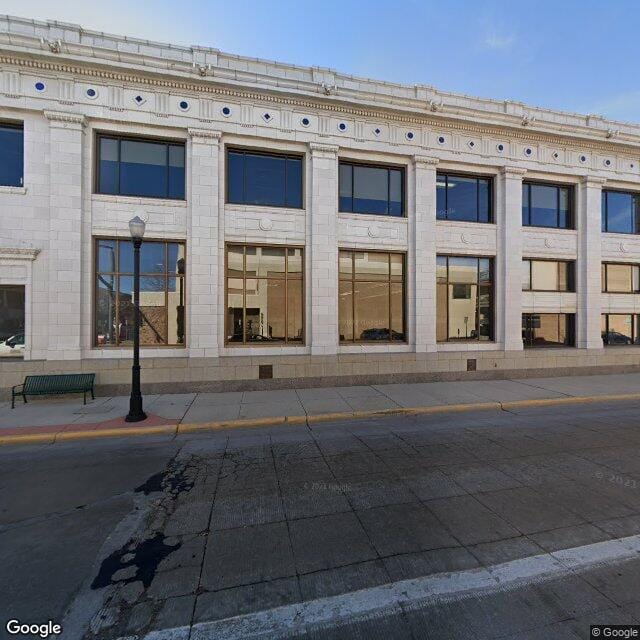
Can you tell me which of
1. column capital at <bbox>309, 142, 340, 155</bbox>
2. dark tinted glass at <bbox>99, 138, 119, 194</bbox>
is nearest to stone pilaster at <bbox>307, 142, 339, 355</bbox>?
column capital at <bbox>309, 142, 340, 155</bbox>

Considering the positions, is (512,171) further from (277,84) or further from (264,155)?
(264,155)

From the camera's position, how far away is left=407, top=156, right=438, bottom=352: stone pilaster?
532 inches

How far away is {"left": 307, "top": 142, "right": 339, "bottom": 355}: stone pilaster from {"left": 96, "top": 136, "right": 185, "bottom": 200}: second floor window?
4.69 meters

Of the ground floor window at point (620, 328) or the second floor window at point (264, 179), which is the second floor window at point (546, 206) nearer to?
the ground floor window at point (620, 328)

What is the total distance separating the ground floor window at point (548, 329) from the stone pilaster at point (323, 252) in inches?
337

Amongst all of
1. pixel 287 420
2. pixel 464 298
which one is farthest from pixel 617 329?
pixel 287 420

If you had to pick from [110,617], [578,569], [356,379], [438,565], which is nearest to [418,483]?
[438,565]

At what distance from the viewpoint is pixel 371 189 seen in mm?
13695

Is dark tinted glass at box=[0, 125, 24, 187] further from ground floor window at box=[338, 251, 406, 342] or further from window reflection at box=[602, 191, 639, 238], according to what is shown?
window reflection at box=[602, 191, 639, 238]

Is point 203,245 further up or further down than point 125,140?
further down

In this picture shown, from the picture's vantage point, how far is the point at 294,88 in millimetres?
12391

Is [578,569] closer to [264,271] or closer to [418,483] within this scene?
[418,483]

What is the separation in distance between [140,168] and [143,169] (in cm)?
10

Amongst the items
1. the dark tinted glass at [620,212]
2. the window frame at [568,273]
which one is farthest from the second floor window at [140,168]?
the dark tinted glass at [620,212]
